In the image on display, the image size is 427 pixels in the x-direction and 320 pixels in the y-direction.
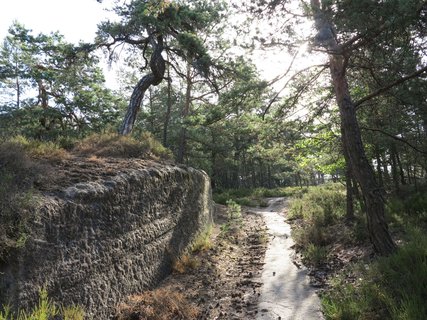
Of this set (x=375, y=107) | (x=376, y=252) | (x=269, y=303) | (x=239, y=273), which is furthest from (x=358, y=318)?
(x=375, y=107)

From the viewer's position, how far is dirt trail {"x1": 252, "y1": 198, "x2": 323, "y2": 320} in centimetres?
550

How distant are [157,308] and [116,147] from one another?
4780 mm

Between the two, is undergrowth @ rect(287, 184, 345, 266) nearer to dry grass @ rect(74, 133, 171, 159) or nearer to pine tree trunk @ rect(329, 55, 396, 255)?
pine tree trunk @ rect(329, 55, 396, 255)

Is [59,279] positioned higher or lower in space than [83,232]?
lower

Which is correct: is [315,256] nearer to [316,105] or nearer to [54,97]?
[316,105]

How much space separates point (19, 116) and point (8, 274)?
495 inches

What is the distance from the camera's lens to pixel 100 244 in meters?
5.64

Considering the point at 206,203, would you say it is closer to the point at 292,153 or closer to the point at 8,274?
the point at 292,153

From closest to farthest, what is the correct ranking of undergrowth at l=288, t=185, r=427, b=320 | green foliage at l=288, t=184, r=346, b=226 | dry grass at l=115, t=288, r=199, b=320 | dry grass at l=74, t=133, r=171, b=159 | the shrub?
undergrowth at l=288, t=185, r=427, b=320
dry grass at l=115, t=288, r=199, b=320
dry grass at l=74, t=133, r=171, b=159
the shrub
green foliage at l=288, t=184, r=346, b=226

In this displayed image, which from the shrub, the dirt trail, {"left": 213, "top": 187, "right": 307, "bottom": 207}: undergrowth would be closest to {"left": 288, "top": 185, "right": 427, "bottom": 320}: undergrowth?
the shrub

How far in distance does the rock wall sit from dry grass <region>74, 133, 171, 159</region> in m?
0.95

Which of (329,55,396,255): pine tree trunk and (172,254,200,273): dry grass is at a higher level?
(329,55,396,255): pine tree trunk

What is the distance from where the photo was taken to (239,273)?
802 cm

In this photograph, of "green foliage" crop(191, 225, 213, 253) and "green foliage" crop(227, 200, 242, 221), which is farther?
"green foliage" crop(227, 200, 242, 221)
